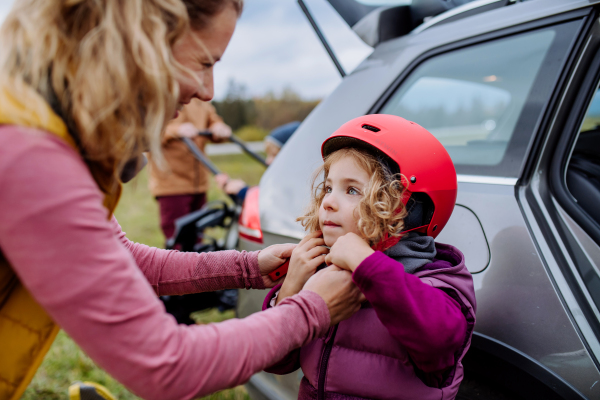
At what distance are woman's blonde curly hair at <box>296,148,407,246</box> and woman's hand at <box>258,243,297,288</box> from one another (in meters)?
0.29

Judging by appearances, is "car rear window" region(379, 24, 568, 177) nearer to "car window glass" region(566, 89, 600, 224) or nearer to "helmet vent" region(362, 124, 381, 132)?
"car window glass" region(566, 89, 600, 224)

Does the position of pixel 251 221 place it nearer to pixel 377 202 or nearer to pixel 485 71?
pixel 377 202

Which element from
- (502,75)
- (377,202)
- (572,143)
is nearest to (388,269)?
(377,202)

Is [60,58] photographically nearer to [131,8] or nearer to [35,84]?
[35,84]

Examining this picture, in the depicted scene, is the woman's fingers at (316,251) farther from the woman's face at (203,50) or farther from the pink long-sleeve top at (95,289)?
the woman's face at (203,50)

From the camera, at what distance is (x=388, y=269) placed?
1097 millimetres

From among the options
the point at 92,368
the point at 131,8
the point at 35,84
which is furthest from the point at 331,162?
the point at 92,368

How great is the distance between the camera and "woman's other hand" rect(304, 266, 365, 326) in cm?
111

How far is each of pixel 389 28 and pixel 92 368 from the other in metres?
3.10

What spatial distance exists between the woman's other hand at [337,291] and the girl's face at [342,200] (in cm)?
21

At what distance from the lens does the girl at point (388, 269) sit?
3.60 feet

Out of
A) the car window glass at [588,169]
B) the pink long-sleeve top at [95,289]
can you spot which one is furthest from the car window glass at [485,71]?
the pink long-sleeve top at [95,289]

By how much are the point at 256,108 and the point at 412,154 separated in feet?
86.1

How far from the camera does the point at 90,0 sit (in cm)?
89
